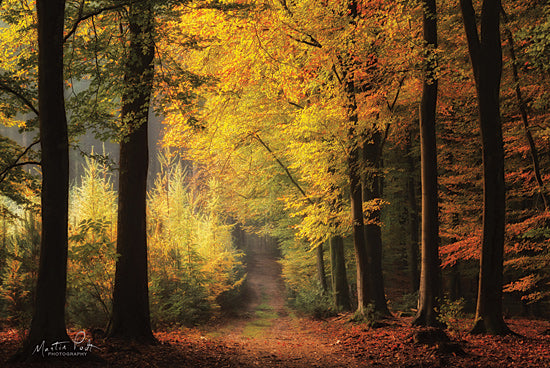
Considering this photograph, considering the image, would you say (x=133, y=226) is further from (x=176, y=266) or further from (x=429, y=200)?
(x=176, y=266)

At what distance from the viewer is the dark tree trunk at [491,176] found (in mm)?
8492

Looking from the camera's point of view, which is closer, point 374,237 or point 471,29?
point 471,29

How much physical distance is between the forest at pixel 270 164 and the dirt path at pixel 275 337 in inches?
4.9

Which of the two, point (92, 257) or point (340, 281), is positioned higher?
point (92, 257)

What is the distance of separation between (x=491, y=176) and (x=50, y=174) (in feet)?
26.8

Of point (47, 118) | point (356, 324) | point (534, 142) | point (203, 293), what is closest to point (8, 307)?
point (203, 293)

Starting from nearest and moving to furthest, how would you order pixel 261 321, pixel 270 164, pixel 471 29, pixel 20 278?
pixel 471 29 → pixel 20 278 → pixel 261 321 → pixel 270 164

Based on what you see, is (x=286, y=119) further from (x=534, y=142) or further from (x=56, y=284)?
(x=56, y=284)

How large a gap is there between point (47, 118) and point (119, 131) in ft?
6.13

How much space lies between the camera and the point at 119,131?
746cm

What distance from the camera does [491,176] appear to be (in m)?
8.72

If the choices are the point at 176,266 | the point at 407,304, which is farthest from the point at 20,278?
the point at 407,304

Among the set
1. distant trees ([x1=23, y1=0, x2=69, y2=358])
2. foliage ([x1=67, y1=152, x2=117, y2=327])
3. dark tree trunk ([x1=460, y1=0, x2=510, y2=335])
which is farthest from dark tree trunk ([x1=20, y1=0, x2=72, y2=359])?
dark tree trunk ([x1=460, y1=0, x2=510, y2=335])

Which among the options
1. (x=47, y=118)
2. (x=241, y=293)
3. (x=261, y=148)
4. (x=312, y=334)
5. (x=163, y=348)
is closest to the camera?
(x=47, y=118)
